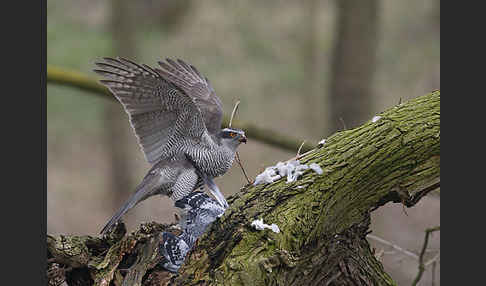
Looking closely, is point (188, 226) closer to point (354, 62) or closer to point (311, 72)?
point (354, 62)

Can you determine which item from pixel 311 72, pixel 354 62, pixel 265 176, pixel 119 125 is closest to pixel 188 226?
pixel 265 176

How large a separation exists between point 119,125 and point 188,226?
5.89 metres

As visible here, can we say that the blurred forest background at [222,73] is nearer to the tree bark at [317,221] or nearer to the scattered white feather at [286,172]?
the tree bark at [317,221]

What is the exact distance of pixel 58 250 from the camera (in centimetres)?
319

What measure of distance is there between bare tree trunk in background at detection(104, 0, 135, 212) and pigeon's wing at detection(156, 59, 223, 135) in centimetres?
440

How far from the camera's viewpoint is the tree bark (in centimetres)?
307

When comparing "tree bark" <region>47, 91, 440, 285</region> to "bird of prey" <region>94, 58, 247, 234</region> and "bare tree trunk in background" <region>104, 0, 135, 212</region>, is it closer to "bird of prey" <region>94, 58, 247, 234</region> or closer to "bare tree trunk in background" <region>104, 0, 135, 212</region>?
"bird of prey" <region>94, 58, 247, 234</region>

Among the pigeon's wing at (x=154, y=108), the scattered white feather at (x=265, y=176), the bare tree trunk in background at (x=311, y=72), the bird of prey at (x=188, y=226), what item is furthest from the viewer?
the bare tree trunk in background at (x=311, y=72)

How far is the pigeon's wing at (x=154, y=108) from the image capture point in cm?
373

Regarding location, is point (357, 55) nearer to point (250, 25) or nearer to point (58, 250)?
point (58, 250)

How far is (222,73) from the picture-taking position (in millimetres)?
14070

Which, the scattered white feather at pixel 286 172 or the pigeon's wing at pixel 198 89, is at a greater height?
the pigeon's wing at pixel 198 89

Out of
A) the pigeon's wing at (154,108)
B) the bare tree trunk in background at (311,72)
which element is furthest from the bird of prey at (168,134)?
the bare tree trunk in background at (311,72)

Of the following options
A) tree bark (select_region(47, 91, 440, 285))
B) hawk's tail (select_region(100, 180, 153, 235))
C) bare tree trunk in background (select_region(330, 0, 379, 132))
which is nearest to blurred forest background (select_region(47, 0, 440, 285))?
bare tree trunk in background (select_region(330, 0, 379, 132))
